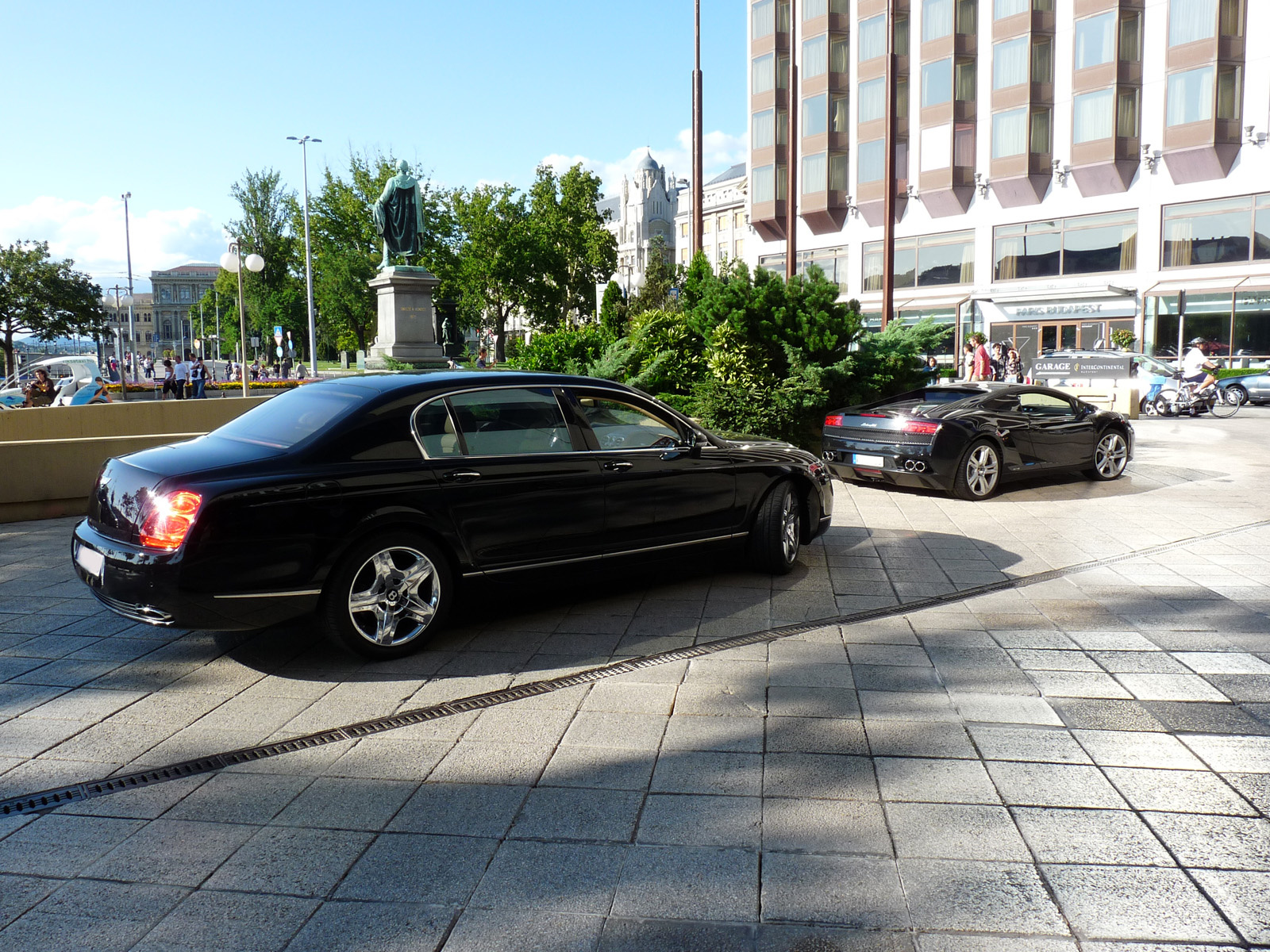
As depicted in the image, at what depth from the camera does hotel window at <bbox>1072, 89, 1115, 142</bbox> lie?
37.3 meters

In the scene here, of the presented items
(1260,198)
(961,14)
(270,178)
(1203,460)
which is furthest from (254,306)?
(1203,460)

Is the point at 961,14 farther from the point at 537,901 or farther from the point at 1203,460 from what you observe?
the point at 537,901

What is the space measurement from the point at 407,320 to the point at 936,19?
97.7ft

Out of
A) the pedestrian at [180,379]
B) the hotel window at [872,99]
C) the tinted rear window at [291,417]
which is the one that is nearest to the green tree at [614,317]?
the tinted rear window at [291,417]

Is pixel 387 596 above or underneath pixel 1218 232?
underneath

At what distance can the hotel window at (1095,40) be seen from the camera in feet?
122

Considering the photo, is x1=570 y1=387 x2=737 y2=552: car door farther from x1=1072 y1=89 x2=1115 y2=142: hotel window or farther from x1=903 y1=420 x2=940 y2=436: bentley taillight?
x1=1072 y1=89 x2=1115 y2=142: hotel window

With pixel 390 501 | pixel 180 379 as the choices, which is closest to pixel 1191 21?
pixel 180 379

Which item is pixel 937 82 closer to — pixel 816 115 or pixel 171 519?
pixel 816 115

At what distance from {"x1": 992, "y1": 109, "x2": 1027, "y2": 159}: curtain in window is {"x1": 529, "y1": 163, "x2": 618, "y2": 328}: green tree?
28923mm

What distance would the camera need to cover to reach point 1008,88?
40375mm

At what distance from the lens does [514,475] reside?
18.1 ft

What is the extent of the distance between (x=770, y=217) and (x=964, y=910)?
49313 mm

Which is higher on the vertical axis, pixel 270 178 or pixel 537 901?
pixel 270 178
